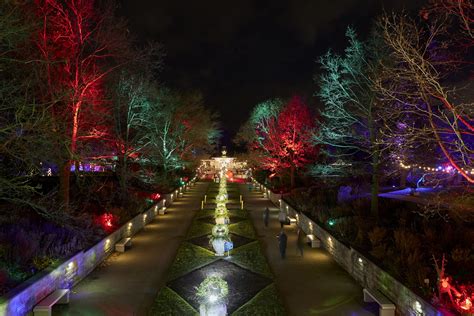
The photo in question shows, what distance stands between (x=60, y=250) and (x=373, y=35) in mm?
15287

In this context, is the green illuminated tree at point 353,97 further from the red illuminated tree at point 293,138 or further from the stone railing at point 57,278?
the red illuminated tree at point 293,138

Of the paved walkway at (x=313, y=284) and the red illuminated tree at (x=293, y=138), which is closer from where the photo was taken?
the paved walkway at (x=313, y=284)

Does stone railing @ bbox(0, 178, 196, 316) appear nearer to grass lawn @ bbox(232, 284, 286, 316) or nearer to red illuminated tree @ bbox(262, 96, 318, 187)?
grass lawn @ bbox(232, 284, 286, 316)

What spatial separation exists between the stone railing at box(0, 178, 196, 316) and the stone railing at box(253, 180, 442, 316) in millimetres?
8952

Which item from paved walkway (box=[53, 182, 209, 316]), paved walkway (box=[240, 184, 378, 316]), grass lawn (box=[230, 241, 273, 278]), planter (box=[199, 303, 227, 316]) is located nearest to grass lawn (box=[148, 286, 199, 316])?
paved walkway (box=[53, 182, 209, 316])

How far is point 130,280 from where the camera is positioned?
13430mm

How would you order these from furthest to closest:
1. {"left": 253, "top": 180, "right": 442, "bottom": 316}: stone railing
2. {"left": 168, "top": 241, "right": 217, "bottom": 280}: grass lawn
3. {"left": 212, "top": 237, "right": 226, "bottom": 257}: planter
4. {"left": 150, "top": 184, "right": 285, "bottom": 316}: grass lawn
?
{"left": 212, "top": 237, "right": 226, "bottom": 257}: planter
{"left": 168, "top": 241, "right": 217, "bottom": 280}: grass lawn
{"left": 150, "top": 184, "right": 285, "bottom": 316}: grass lawn
{"left": 253, "top": 180, "right": 442, "bottom": 316}: stone railing

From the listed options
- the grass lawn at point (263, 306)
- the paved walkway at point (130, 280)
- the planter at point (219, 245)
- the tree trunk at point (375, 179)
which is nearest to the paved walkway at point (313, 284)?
the grass lawn at point (263, 306)

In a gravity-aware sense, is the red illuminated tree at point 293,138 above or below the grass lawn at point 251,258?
above

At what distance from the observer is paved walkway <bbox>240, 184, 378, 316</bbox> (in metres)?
10.8

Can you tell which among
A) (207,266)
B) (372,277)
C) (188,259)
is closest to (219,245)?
(188,259)

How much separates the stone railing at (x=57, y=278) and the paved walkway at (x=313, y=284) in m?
6.47

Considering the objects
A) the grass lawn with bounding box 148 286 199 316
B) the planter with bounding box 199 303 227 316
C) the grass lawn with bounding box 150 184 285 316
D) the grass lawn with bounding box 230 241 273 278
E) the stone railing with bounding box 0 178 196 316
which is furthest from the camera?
the grass lawn with bounding box 230 241 273 278

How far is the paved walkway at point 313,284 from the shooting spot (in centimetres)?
1083
